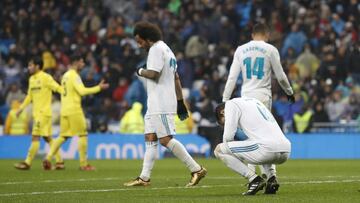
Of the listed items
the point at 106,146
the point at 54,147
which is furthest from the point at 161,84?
the point at 106,146

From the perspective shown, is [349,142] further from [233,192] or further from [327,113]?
[233,192]

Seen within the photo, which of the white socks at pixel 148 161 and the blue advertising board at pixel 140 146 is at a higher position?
the white socks at pixel 148 161

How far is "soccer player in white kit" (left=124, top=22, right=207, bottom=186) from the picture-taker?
14266mm

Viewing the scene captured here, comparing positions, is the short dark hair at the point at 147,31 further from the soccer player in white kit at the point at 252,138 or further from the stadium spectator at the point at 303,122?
the stadium spectator at the point at 303,122

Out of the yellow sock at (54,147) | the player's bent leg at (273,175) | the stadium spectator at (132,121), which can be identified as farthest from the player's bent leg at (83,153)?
the stadium spectator at (132,121)

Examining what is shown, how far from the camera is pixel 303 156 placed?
27.8 meters

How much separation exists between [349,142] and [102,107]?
307 inches

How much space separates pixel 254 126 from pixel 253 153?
33cm

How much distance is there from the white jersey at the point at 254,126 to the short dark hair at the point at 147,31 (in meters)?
2.61

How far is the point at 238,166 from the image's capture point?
40.6 ft

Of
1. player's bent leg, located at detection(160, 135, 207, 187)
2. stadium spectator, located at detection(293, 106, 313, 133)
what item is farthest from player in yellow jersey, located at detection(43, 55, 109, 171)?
stadium spectator, located at detection(293, 106, 313, 133)

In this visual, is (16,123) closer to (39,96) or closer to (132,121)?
(132,121)

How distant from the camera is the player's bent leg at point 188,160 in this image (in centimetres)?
1413

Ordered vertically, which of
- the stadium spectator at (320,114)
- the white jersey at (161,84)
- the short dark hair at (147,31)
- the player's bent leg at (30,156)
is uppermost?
the short dark hair at (147,31)
